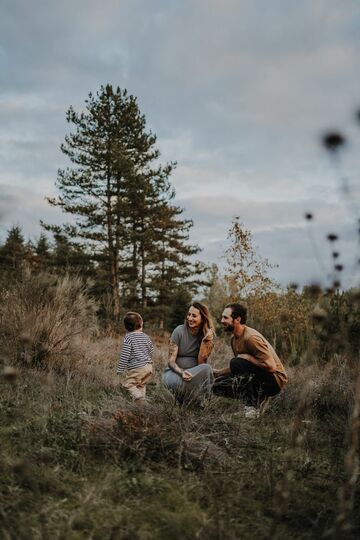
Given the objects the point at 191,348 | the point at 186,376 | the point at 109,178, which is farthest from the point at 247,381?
the point at 109,178

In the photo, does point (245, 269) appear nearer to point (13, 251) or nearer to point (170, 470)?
point (170, 470)

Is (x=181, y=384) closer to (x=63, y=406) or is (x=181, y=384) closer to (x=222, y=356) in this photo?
(x=63, y=406)

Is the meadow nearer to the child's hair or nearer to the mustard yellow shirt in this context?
the mustard yellow shirt

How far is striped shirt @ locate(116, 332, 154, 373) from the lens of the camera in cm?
614

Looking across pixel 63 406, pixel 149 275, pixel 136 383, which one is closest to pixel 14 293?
pixel 136 383

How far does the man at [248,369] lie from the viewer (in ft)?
18.2

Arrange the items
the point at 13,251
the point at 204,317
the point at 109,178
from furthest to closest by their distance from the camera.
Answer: the point at 13,251 < the point at 109,178 < the point at 204,317

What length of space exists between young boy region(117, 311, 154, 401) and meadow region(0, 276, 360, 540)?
480mm

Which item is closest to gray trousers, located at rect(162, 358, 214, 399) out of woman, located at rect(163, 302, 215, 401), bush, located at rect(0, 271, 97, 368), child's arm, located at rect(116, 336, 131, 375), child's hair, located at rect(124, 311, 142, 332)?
woman, located at rect(163, 302, 215, 401)

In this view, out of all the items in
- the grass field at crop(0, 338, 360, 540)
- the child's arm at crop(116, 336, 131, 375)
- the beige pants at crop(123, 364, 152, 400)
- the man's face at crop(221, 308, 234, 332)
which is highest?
the man's face at crop(221, 308, 234, 332)

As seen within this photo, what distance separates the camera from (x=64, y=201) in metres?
24.2

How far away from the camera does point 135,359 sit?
20.3 feet

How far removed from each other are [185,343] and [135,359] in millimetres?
680

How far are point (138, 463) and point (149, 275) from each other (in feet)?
78.4
